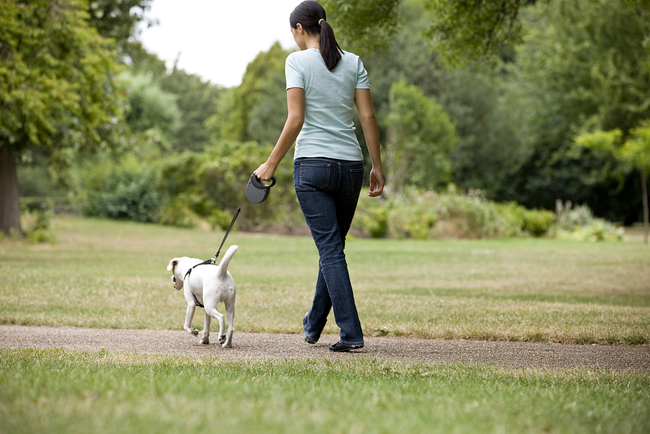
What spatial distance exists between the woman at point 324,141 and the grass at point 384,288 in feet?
5.46

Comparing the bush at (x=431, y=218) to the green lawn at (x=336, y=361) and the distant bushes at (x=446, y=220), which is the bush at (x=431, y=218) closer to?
the distant bushes at (x=446, y=220)

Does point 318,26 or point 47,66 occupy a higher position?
point 47,66

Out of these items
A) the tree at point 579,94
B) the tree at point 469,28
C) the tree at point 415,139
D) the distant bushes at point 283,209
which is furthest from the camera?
the tree at point 415,139

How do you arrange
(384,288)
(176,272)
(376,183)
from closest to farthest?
1. (376,183)
2. (176,272)
3. (384,288)

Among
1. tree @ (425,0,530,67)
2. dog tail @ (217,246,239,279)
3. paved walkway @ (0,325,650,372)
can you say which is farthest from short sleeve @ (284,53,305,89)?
tree @ (425,0,530,67)

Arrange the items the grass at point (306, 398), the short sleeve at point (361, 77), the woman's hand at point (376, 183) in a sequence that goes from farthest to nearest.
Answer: the woman's hand at point (376, 183), the short sleeve at point (361, 77), the grass at point (306, 398)

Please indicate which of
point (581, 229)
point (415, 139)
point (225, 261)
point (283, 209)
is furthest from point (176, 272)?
point (415, 139)

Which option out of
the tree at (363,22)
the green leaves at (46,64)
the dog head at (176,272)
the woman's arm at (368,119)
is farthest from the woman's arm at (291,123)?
the green leaves at (46,64)

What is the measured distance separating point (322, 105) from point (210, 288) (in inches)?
59.9

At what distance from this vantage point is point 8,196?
1596 centimetres

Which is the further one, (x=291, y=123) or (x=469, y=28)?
(x=469, y=28)

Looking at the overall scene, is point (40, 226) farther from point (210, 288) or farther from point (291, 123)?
point (291, 123)

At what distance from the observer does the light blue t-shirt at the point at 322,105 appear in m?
4.45

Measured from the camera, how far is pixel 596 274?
37.9 ft
